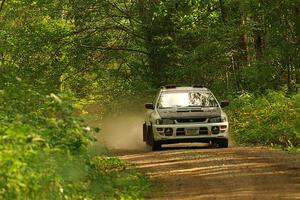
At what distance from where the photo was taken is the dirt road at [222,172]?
421 inches

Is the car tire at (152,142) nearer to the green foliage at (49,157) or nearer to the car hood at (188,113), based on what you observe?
the car hood at (188,113)

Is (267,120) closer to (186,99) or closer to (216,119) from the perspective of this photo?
(186,99)

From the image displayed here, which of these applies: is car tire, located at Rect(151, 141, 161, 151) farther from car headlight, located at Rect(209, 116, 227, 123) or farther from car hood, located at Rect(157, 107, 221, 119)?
car headlight, located at Rect(209, 116, 227, 123)

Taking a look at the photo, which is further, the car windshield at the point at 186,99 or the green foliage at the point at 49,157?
the car windshield at the point at 186,99

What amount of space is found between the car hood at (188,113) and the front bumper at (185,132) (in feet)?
0.87

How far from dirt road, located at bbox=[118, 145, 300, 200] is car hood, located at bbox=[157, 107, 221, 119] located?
99cm

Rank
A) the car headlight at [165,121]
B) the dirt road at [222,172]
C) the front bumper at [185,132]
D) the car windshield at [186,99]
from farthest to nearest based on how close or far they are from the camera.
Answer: the car windshield at [186,99], the car headlight at [165,121], the front bumper at [185,132], the dirt road at [222,172]

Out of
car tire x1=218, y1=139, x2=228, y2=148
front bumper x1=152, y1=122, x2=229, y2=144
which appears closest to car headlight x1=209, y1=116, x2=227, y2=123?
front bumper x1=152, y1=122, x2=229, y2=144

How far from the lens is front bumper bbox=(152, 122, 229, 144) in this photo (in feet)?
59.0

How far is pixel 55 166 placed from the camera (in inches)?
352

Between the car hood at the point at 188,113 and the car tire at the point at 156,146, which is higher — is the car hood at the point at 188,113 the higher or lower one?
the higher one

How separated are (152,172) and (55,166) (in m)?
4.88

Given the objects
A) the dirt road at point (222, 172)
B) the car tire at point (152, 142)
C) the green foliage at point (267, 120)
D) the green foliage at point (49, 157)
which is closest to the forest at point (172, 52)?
the green foliage at point (267, 120)

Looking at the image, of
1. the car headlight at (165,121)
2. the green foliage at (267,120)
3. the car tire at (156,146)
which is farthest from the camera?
the green foliage at (267,120)
